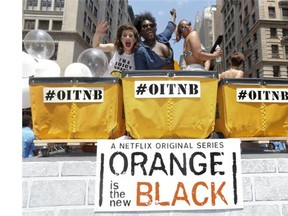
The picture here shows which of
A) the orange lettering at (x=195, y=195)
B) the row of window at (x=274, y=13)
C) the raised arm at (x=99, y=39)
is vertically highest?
the row of window at (x=274, y=13)

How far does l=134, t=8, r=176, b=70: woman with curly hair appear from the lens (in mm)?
3207

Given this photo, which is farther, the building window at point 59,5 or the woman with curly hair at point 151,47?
the building window at point 59,5

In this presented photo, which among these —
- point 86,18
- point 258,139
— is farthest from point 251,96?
point 86,18

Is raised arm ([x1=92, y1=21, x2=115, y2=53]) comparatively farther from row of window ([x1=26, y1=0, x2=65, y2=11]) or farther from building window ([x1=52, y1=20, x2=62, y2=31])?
row of window ([x1=26, y1=0, x2=65, y2=11])

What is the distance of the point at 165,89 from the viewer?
8.22ft

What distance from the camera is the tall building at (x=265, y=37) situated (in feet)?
117

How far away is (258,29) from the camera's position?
37688 millimetres

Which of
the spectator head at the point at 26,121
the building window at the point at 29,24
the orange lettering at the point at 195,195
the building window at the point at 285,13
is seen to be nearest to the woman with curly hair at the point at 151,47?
the orange lettering at the point at 195,195

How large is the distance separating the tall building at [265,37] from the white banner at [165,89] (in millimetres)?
35881

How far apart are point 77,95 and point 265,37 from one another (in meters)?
39.1

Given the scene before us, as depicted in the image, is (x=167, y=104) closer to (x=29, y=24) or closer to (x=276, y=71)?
(x=29, y=24)

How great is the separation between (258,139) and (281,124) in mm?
311

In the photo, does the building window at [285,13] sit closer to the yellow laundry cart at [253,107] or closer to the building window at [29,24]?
the building window at [29,24]

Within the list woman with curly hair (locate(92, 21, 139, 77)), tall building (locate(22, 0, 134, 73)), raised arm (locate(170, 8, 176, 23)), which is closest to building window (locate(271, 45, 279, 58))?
tall building (locate(22, 0, 134, 73))
